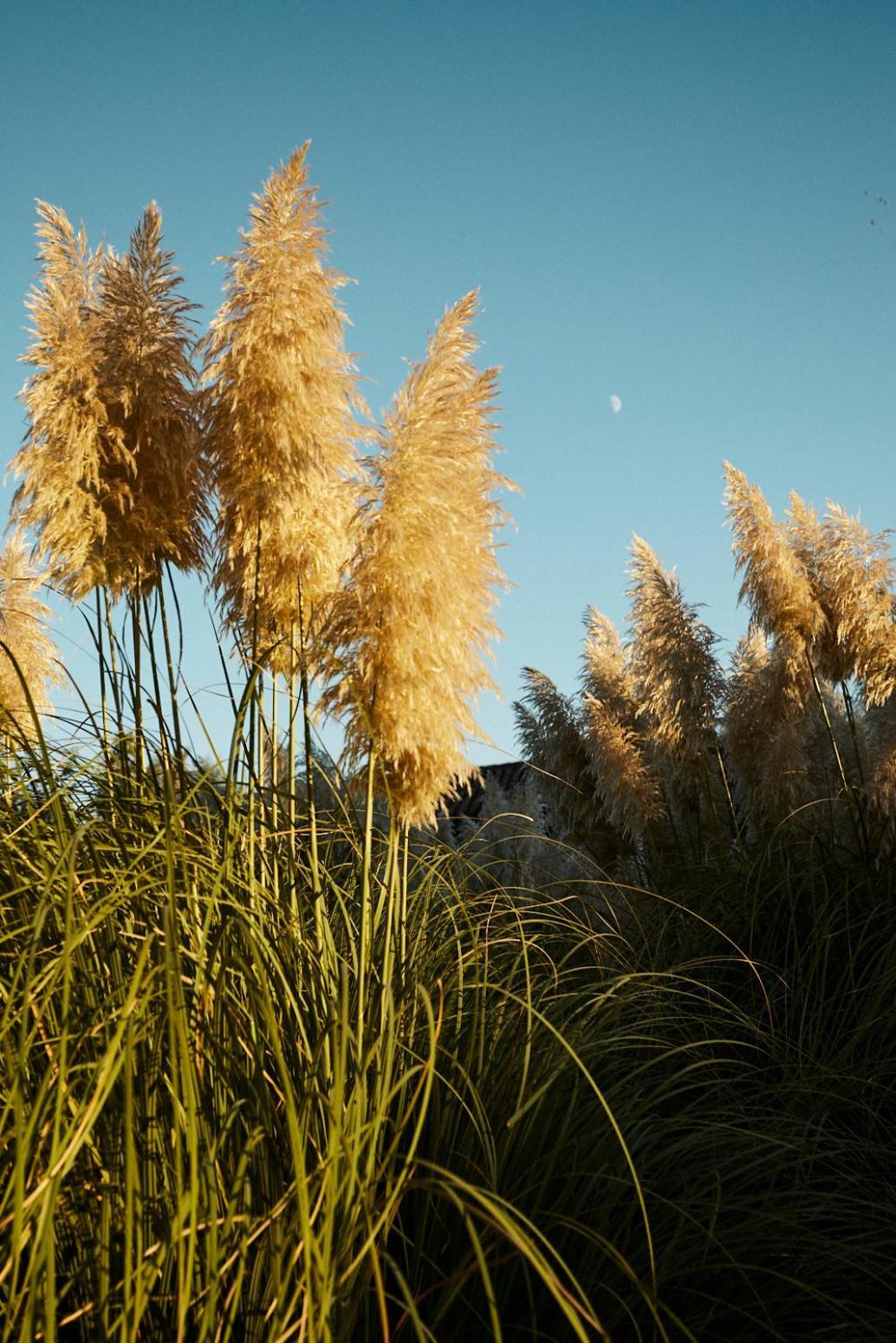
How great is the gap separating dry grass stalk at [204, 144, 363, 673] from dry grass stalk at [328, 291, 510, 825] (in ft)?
0.97

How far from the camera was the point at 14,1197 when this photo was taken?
126 centimetres

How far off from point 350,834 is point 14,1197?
1718mm

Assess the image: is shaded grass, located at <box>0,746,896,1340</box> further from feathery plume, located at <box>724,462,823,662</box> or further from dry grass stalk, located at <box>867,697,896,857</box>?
feathery plume, located at <box>724,462,823,662</box>

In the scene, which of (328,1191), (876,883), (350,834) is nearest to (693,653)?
(876,883)

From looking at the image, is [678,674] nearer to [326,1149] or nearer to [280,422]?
[280,422]

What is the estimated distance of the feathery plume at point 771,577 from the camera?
6.38m

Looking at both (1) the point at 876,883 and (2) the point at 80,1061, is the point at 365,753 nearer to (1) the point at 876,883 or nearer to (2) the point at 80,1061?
(2) the point at 80,1061

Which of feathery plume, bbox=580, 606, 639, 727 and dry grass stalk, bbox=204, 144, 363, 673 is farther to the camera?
feathery plume, bbox=580, 606, 639, 727

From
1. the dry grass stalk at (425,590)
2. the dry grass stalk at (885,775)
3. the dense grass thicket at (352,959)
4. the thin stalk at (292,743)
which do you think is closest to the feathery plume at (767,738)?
the dense grass thicket at (352,959)

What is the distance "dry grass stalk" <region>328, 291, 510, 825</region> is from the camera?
10.6ft

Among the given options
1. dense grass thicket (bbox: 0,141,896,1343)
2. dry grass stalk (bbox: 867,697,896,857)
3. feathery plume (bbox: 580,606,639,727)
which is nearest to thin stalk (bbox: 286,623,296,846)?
dense grass thicket (bbox: 0,141,896,1343)

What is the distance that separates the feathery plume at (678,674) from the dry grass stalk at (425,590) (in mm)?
3418

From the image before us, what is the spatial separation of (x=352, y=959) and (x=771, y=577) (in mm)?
4725

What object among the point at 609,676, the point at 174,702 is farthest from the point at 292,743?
the point at 609,676
